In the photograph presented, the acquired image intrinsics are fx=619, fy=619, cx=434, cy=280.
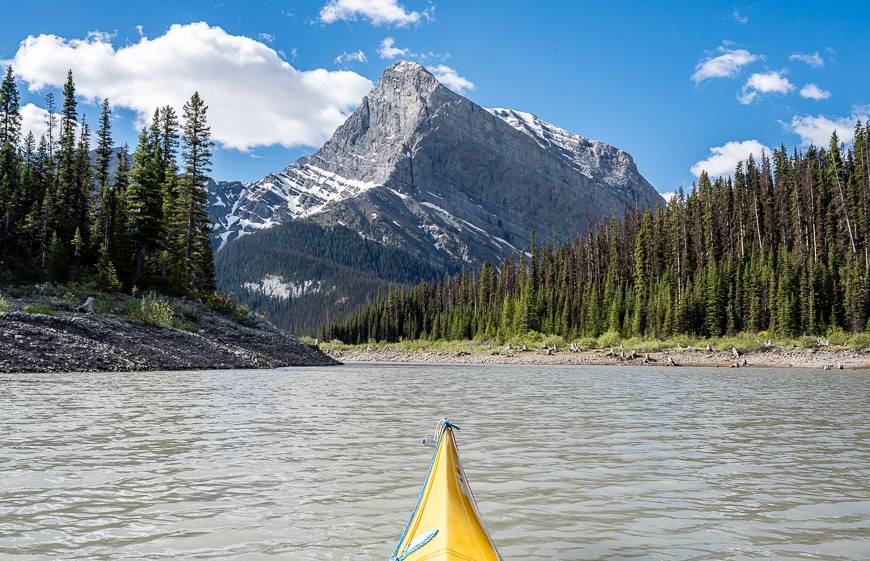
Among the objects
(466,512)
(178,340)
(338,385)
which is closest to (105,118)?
(178,340)

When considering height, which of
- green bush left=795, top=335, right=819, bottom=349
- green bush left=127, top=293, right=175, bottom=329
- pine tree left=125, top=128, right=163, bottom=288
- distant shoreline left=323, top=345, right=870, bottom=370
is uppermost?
pine tree left=125, top=128, right=163, bottom=288

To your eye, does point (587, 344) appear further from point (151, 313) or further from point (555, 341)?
point (151, 313)

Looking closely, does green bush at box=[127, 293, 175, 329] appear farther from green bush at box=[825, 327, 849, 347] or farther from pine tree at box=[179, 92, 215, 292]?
green bush at box=[825, 327, 849, 347]

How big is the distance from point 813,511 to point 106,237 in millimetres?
53282

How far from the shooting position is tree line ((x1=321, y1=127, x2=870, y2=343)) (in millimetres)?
69125

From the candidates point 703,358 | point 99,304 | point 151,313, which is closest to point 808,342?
point 703,358

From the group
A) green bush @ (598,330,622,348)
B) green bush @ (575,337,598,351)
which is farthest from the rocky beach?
green bush @ (598,330,622,348)

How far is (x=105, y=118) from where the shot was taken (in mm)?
63906

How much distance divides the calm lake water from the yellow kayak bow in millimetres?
999

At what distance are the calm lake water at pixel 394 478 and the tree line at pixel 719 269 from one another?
5577 cm

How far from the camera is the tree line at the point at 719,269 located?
6912 cm

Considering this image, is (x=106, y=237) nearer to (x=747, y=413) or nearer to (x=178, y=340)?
(x=178, y=340)

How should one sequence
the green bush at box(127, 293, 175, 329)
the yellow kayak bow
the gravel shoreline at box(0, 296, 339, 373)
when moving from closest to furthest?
the yellow kayak bow → the gravel shoreline at box(0, 296, 339, 373) → the green bush at box(127, 293, 175, 329)

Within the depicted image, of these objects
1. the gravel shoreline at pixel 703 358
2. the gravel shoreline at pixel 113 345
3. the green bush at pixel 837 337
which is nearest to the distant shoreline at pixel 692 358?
the gravel shoreline at pixel 703 358
